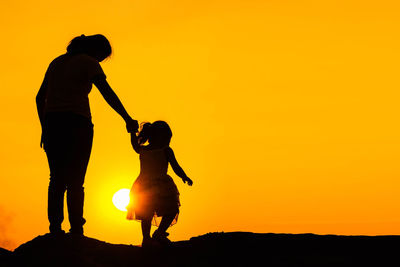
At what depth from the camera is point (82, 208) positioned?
24.5ft

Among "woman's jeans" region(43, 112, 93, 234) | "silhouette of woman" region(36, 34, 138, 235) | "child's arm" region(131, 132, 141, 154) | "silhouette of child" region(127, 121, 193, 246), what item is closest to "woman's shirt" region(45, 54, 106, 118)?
"silhouette of woman" region(36, 34, 138, 235)

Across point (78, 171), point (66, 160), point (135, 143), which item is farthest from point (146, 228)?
point (66, 160)

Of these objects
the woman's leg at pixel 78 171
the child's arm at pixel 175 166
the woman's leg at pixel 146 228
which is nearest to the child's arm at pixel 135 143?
the child's arm at pixel 175 166

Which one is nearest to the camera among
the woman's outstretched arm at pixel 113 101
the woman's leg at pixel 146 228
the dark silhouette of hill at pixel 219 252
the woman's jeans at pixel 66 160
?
the dark silhouette of hill at pixel 219 252

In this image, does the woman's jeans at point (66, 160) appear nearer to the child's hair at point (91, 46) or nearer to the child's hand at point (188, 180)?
the child's hair at point (91, 46)

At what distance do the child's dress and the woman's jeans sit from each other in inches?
53.2

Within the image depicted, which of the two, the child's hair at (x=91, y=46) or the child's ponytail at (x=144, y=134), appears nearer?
the child's hair at (x=91, y=46)

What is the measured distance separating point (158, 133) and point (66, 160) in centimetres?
190

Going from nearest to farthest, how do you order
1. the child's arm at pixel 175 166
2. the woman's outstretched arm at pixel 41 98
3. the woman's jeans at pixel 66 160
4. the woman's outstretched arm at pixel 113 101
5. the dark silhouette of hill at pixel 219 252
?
the dark silhouette of hill at pixel 219 252
the woman's jeans at pixel 66 160
the woman's outstretched arm at pixel 113 101
the woman's outstretched arm at pixel 41 98
the child's arm at pixel 175 166

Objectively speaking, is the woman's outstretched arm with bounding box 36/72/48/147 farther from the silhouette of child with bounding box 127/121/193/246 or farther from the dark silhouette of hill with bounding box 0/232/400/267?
the dark silhouette of hill with bounding box 0/232/400/267

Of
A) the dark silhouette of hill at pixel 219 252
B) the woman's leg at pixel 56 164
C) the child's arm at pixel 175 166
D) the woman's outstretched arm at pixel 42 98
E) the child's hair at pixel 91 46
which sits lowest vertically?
the dark silhouette of hill at pixel 219 252

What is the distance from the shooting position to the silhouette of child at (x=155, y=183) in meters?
8.55

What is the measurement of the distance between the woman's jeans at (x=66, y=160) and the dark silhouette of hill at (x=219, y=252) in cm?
36

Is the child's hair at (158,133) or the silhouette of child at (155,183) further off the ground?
the child's hair at (158,133)
